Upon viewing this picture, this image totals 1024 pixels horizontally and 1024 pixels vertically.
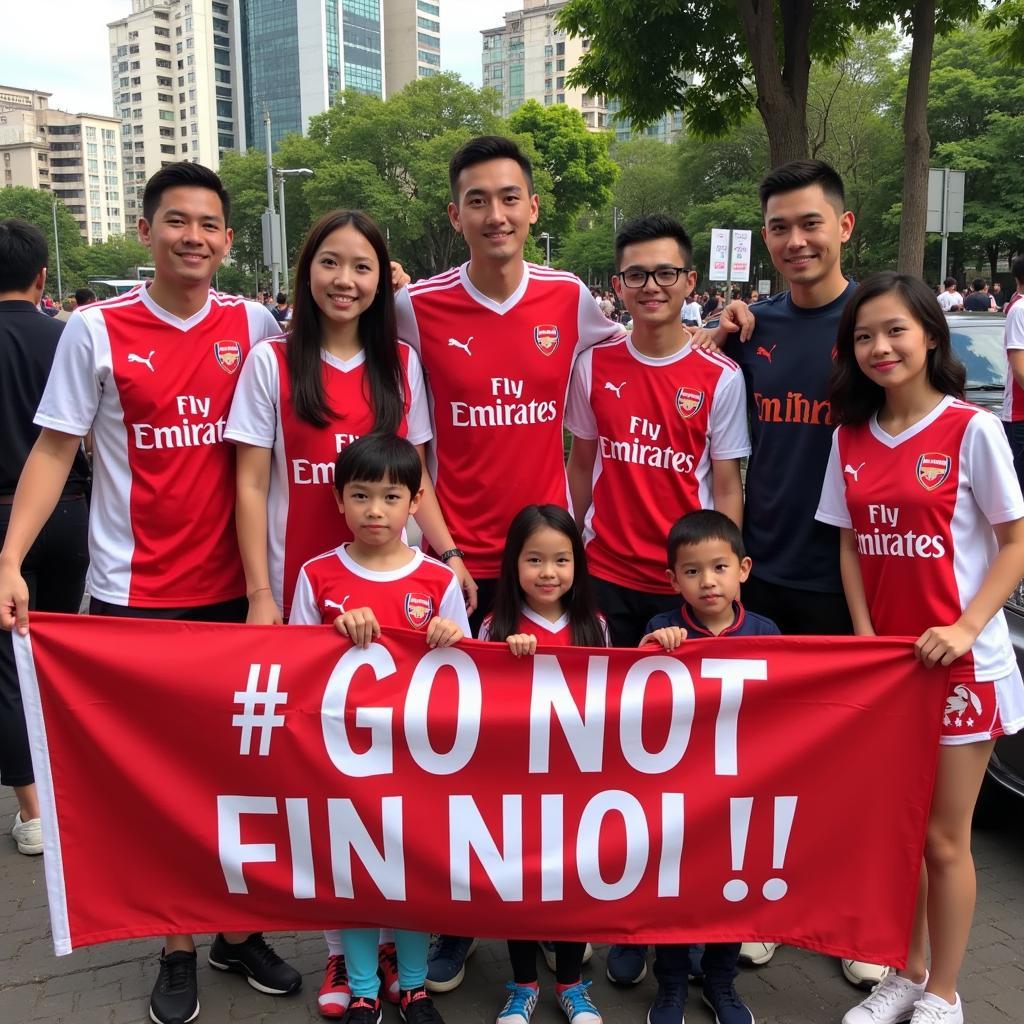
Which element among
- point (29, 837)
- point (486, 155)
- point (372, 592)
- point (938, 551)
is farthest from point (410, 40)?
point (938, 551)

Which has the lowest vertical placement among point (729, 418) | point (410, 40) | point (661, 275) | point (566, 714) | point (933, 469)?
point (566, 714)

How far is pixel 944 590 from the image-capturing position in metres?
2.87

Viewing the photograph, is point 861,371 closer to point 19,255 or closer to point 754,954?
point 754,954

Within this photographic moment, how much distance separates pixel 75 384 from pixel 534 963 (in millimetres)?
2257

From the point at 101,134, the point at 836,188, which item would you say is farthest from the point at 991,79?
the point at 101,134

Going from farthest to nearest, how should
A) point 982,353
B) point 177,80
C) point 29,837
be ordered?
point 177,80 < point 982,353 < point 29,837

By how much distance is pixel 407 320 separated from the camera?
12.1ft

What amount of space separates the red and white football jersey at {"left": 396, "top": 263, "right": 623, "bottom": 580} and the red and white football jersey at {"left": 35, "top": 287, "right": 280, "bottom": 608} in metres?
0.68

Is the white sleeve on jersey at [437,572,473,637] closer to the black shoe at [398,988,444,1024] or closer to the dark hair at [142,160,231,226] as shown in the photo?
the black shoe at [398,988,444,1024]

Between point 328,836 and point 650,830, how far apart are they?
0.93m

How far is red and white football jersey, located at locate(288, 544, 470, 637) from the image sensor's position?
10.2 ft

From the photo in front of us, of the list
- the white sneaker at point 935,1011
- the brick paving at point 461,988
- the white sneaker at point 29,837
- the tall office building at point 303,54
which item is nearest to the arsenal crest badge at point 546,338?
the brick paving at point 461,988

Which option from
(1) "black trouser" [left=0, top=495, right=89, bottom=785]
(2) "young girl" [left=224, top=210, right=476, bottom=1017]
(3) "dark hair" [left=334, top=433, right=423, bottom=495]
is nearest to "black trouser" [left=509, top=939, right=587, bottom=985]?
(2) "young girl" [left=224, top=210, right=476, bottom=1017]

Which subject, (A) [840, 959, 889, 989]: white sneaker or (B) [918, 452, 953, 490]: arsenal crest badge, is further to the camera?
(A) [840, 959, 889, 989]: white sneaker
